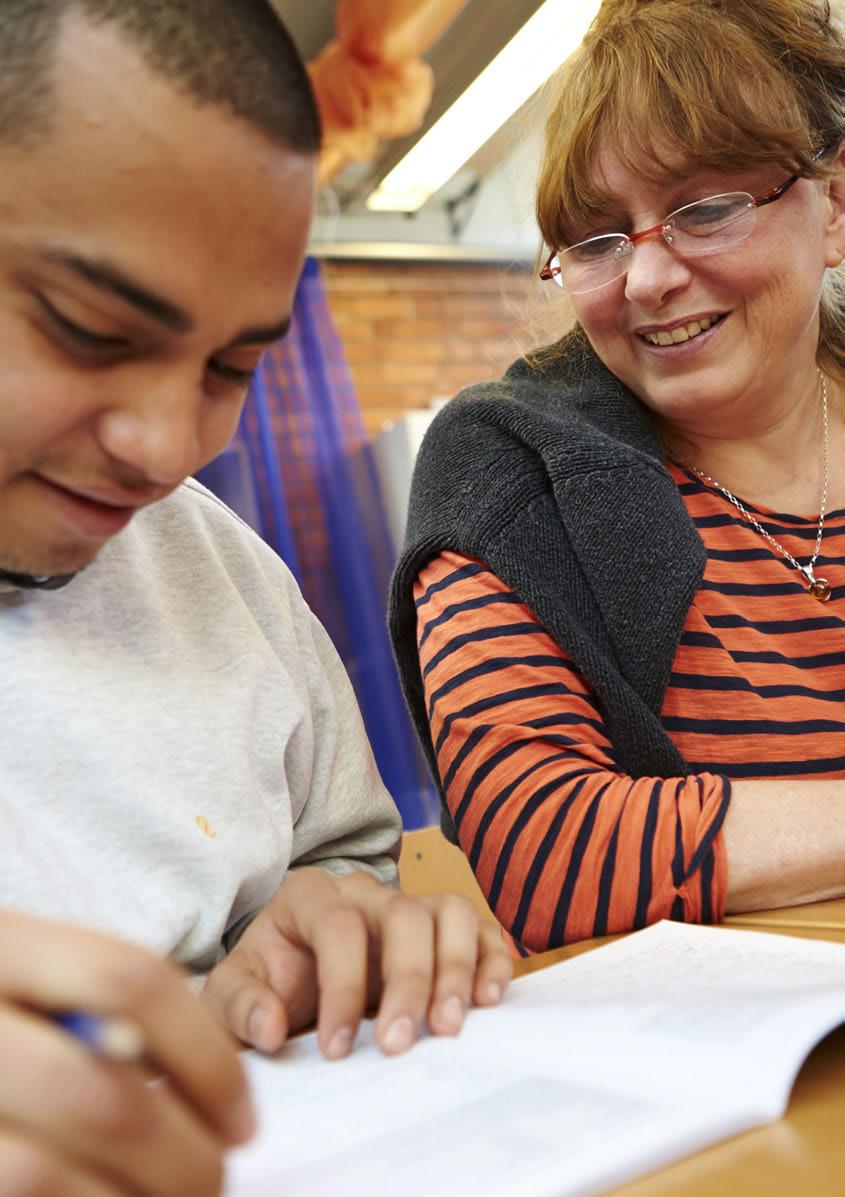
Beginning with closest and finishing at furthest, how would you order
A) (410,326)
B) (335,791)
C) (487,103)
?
1. (335,791)
2. (487,103)
3. (410,326)

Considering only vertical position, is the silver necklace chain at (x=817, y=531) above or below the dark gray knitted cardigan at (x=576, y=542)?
below

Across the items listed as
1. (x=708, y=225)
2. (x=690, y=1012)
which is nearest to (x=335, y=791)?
(x=690, y=1012)

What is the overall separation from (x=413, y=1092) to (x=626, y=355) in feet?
2.96

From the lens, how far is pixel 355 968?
59 cm

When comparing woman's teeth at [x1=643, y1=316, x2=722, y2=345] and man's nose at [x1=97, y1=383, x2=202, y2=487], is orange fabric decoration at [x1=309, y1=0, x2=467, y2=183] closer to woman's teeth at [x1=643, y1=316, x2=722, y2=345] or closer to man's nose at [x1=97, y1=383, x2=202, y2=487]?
woman's teeth at [x1=643, y1=316, x2=722, y2=345]

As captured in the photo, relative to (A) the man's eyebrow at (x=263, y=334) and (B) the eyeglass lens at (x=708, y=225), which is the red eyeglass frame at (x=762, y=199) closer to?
(B) the eyeglass lens at (x=708, y=225)

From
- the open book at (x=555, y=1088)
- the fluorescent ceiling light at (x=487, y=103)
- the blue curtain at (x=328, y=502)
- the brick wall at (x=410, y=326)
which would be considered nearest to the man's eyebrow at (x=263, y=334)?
the open book at (x=555, y=1088)


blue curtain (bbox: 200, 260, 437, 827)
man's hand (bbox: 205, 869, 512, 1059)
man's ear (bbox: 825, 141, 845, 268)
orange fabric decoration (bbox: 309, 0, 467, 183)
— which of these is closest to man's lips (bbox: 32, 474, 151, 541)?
man's hand (bbox: 205, 869, 512, 1059)

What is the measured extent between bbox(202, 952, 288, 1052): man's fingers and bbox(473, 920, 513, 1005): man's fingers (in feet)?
0.33

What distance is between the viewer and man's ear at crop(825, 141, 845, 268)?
125cm

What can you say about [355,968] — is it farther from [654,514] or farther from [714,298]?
[714,298]

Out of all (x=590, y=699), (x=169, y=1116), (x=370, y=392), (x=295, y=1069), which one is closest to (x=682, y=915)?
(x=590, y=699)

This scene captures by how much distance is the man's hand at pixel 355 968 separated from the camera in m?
0.58

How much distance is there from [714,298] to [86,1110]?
1.05 m
